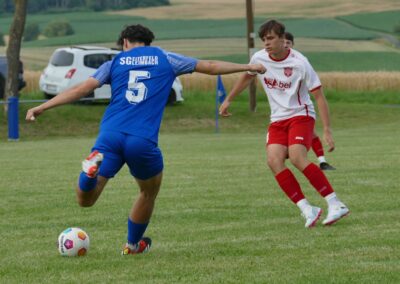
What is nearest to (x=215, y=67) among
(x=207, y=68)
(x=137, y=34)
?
(x=207, y=68)

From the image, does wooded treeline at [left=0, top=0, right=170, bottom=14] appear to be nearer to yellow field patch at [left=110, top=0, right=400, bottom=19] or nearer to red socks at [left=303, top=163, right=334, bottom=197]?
yellow field patch at [left=110, top=0, right=400, bottom=19]

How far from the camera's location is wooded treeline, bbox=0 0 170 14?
85500 millimetres

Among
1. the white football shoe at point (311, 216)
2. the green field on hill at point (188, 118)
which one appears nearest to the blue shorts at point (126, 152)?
the white football shoe at point (311, 216)

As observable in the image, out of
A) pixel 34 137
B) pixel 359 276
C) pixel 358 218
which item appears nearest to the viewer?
pixel 359 276

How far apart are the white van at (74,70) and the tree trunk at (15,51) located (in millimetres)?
1474

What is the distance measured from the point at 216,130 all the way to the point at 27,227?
72.4 feet

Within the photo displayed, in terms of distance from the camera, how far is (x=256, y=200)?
12.7 meters

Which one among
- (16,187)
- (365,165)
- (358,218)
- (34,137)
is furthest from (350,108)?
(358,218)

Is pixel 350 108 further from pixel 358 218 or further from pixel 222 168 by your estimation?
pixel 358 218

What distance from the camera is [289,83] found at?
414 inches

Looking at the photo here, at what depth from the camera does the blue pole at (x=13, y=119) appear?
28.9 meters

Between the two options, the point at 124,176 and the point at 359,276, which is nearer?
the point at 359,276

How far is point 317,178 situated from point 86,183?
119 inches

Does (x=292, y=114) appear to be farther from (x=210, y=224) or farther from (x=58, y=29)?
(x=58, y=29)
